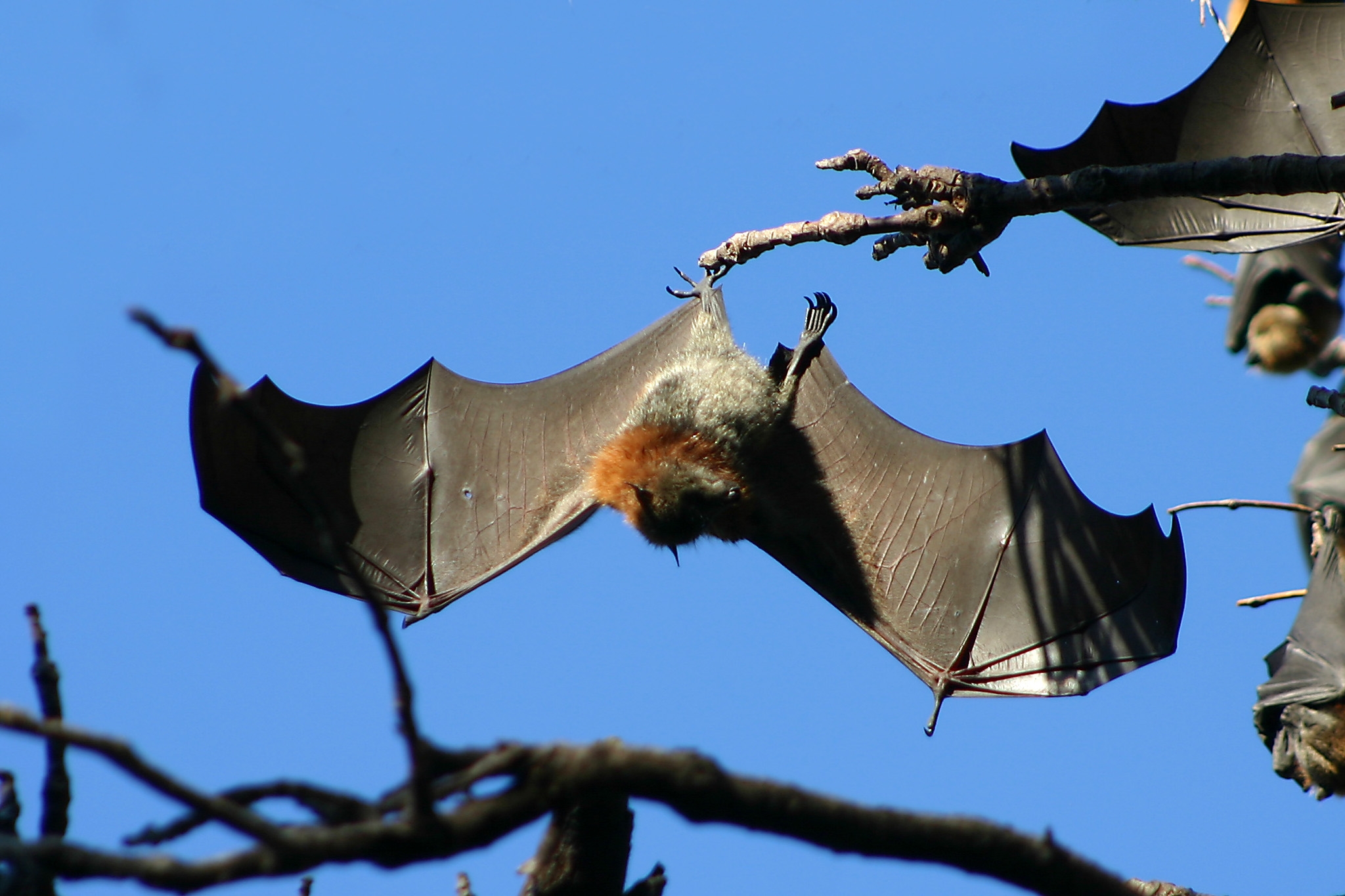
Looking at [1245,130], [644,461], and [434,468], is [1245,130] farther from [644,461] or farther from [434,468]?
[434,468]

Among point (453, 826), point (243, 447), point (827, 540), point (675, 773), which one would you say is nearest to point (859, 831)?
point (675, 773)

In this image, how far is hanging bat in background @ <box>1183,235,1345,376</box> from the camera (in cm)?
815

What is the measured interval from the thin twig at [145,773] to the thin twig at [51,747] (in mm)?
237

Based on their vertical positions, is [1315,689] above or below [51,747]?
above

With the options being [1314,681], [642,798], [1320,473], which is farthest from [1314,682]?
[642,798]

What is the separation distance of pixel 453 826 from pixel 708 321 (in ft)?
16.7

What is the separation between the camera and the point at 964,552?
6094 millimetres

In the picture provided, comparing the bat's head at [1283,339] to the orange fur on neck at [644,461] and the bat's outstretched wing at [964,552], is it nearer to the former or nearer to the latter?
the bat's outstretched wing at [964,552]

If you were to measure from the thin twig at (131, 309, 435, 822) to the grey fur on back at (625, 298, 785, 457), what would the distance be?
4.66m

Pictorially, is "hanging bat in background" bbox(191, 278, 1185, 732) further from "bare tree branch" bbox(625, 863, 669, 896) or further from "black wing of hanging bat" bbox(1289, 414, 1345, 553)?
"bare tree branch" bbox(625, 863, 669, 896)

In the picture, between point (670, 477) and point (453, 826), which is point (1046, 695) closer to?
point (670, 477)

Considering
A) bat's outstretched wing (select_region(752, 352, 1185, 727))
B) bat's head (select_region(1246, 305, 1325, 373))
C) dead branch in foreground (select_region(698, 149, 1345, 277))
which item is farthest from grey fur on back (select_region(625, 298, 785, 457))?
bat's head (select_region(1246, 305, 1325, 373))

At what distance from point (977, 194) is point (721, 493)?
237 centimetres

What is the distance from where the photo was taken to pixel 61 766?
1.86 m
